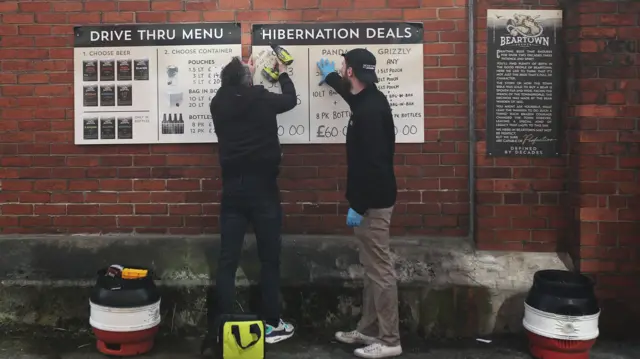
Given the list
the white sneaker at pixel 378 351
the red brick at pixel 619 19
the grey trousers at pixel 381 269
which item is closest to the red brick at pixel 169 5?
the grey trousers at pixel 381 269

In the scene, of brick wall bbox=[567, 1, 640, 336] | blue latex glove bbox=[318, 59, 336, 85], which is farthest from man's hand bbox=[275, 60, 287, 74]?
brick wall bbox=[567, 1, 640, 336]

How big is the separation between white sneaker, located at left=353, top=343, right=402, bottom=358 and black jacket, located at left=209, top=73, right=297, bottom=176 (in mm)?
1478

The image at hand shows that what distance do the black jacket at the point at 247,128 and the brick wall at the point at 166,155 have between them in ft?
1.94

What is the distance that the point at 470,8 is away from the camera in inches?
195

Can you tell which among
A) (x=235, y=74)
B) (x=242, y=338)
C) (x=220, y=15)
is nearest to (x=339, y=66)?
(x=235, y=74)

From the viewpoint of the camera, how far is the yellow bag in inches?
163

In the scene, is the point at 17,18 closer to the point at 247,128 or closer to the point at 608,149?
the point at 247,128

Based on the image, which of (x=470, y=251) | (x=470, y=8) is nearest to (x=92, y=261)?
(x=470, y=251)

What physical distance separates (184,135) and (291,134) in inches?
Result: 35.6

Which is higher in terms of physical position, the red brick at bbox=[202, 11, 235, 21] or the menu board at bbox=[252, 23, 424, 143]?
the red brick at bbox=[202, 11, 235, 21]

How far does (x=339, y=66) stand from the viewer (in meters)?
5.00

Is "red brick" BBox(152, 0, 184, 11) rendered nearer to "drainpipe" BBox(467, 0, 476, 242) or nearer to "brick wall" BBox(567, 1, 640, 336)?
"drainpipe" BBox(467, 0, 476, 242)

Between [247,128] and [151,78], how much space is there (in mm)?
1163

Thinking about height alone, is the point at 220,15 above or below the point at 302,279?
above
